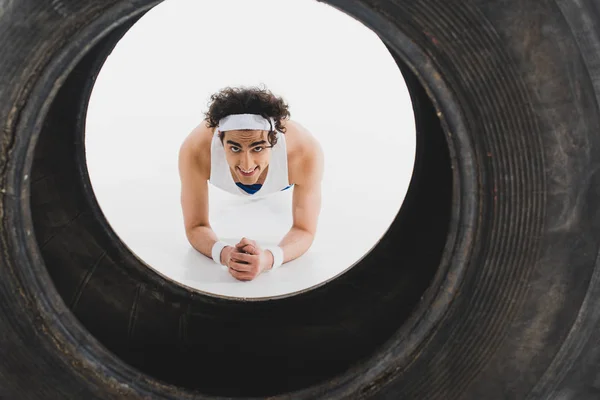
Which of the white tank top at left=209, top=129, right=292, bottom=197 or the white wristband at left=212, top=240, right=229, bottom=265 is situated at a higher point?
the white tank top at left=209, top=129, right=292, bottom=197

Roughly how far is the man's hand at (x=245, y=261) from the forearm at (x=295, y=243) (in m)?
0.19

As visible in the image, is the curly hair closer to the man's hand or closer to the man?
the man

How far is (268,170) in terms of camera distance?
288 centimetres

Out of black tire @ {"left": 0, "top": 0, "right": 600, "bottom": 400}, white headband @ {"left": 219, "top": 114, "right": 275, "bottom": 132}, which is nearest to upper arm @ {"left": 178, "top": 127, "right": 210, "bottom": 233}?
white headband @ {"left": 219, "top": 114, "right": 275, "bottom": 132}

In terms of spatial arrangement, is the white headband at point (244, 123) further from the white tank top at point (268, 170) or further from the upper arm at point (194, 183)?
the upper arm at point (194, 183)

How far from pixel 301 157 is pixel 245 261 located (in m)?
0.58

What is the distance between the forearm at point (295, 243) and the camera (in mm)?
2750

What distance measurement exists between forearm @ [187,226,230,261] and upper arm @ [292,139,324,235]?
371 millimetres

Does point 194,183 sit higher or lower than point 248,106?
lower

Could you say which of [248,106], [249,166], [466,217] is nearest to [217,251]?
[249,166]

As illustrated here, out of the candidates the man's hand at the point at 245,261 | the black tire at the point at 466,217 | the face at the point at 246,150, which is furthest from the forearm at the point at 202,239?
the black tire at the point at 466,217

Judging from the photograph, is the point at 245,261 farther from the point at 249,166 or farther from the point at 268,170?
the point at 268,170

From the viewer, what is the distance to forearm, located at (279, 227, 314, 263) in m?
2.75

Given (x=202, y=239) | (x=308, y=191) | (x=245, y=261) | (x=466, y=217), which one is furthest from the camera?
(x=308, y=191)
